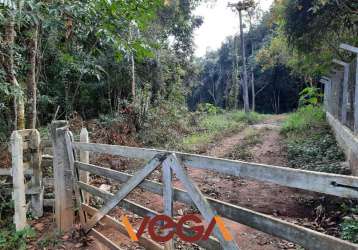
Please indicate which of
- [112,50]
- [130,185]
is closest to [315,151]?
[130,185]

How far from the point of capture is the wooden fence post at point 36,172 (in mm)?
4500

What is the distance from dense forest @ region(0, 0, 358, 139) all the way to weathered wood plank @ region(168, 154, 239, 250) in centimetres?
192

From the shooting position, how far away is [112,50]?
1095 centimetres

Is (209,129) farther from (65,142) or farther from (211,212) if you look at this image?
(211,212)

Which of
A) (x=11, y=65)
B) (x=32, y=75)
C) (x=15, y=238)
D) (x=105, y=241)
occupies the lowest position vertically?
(x=15, y=238)

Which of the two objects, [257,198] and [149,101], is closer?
[257,198]

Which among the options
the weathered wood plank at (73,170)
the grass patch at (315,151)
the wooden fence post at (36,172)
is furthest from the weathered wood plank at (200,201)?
the grass patch at (315,151)

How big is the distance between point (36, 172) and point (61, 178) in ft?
2.33

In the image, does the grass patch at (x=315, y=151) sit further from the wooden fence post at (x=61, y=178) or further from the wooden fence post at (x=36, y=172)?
the wooden fence post at (x=36, y=172)

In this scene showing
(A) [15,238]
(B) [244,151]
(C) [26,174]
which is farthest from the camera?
(B) [244,151]

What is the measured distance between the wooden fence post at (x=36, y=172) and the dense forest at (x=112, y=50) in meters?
0.72

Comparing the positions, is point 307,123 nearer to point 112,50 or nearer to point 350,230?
point 112,50

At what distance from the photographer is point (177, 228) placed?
245 cm

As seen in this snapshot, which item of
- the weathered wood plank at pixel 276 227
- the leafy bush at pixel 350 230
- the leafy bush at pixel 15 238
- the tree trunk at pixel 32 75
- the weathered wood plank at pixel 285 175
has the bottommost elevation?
the leafy bush at pixel 15 238
